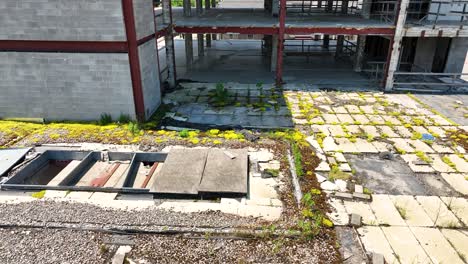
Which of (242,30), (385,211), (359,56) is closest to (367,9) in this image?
(359,56)

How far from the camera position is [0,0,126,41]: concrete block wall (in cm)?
1116

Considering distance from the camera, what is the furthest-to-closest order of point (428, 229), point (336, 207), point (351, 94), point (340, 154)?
point (351, 94) < point (340, 154) < point (336, 207) < point (428, 229)

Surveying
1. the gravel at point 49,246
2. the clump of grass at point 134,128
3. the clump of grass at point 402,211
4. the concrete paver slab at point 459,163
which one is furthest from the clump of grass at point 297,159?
the clump of grass at point 134,128

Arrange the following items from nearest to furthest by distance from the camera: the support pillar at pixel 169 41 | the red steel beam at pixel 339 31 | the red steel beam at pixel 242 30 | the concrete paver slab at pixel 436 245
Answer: the concrete paver slab at pixel 436 245
the red steel beam at pixel 339 31
the support pillar at pixel 169 41
the red steel beam at pixel 242 30

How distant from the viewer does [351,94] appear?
1606 cm

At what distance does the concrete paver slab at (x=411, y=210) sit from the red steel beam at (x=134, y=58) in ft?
29.5

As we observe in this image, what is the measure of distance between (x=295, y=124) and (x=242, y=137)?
7.86ft

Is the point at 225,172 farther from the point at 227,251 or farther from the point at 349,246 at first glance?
the point at 349,246

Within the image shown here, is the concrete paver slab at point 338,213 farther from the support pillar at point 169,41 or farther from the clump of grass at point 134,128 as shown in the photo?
the support pillar at point 169,41

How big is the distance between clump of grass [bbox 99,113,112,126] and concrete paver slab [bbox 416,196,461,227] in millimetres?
10547

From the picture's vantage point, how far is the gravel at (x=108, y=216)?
7.43 m

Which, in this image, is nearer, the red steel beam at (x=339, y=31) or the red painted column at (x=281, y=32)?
the red painted column at (x=281, y=32)

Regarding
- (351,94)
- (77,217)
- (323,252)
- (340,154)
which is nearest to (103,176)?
(77,217)

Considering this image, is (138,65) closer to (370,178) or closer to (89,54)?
(89,54)
